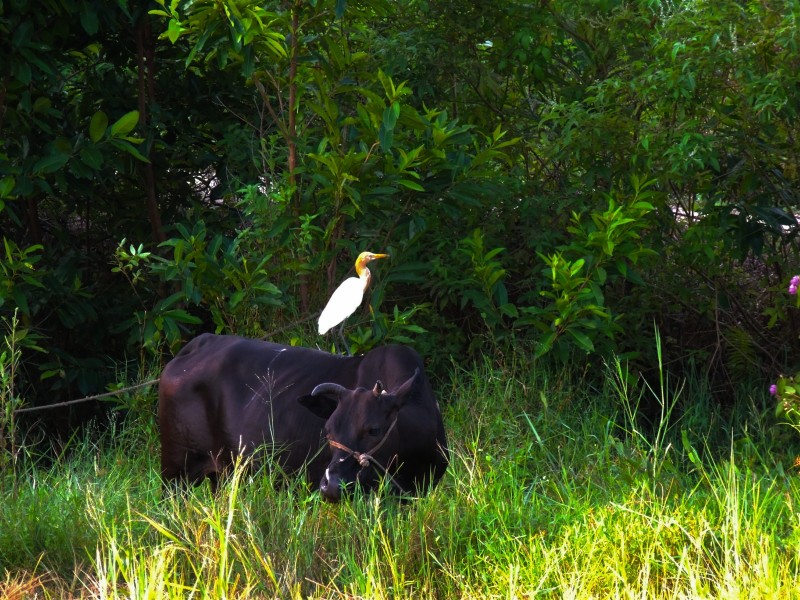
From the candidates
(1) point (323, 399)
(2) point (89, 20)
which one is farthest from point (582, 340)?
(2) point (89, 20)

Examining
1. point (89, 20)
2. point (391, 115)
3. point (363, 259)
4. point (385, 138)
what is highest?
point (89, 20)

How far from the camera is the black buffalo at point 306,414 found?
412cm

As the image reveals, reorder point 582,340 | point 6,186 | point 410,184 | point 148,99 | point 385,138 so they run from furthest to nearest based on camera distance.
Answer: point 148,99
point 6,186
point 582,340
point 410,184
point 385,138

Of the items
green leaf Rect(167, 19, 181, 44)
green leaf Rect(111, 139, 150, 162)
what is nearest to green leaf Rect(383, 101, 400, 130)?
green leaf Rect(167, 19, 181, 44)

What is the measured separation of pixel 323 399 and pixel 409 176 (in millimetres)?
2269

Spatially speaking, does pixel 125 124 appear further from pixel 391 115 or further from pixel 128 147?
pixel 391 115

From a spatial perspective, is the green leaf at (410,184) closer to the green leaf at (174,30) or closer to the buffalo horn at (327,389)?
the green leaf at (174,30)

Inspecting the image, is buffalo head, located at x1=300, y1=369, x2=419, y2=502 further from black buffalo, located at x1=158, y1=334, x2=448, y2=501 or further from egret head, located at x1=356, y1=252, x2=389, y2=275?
egret head, located at x1=356, y1=252, x2=389, y2=275

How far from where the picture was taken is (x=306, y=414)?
4.62 m

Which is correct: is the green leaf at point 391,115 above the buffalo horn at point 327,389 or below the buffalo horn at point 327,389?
above

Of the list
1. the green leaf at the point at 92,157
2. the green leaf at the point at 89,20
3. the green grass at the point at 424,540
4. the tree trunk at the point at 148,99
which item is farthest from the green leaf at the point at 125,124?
the green grass at the point at 424,540

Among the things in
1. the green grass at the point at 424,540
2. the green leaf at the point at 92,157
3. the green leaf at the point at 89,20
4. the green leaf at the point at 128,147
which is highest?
the green leaf at the point at 89,20

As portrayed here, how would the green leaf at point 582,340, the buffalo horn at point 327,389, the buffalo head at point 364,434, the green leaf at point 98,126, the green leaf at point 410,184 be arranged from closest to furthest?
the buffalo head at point 364,434 → the buffalo horn at point 327,389 → the green leaf at point 410,184 → the green leaf at point 582,340 → the green leaf at point 98,126

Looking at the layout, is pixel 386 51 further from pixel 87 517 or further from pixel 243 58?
pixel 87 517
